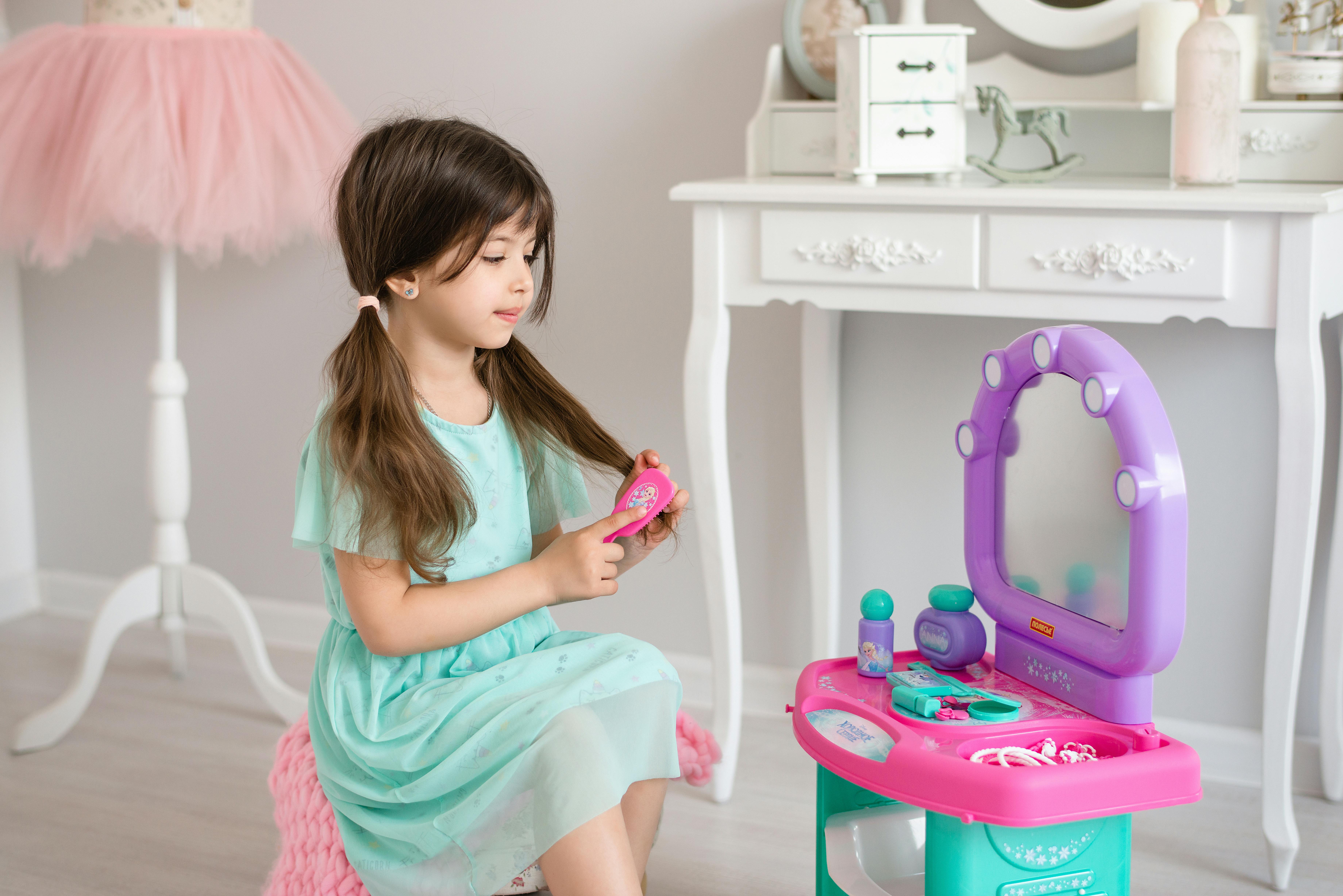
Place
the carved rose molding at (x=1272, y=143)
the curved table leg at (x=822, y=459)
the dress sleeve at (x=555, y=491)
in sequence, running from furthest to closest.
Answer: the curved table leg at (x=822, y=459) < the carved rose molding at (x=1272, y=143) < the dress sleeve at (x=555, y=491)

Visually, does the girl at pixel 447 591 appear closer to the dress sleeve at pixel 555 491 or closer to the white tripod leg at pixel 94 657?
the dress sleeve at pixel 555 491

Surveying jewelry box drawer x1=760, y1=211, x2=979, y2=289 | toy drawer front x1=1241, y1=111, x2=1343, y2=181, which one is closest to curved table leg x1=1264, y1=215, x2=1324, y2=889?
toy drawer front x1=1241, y1=111, x2=1343, y2=181

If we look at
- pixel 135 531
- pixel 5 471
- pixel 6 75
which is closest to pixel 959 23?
pixel 6 75

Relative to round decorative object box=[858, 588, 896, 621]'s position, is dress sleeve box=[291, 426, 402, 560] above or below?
above

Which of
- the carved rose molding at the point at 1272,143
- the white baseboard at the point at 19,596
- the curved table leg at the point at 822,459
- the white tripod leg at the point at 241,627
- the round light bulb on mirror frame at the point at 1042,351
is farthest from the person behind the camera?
the white baseboard at the point at 19,596

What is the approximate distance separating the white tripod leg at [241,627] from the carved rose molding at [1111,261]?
4.09ft

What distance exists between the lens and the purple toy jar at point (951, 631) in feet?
3.80

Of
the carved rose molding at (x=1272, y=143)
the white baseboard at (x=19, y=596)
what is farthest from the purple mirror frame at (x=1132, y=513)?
the white baseboard at (x=19, y=596)

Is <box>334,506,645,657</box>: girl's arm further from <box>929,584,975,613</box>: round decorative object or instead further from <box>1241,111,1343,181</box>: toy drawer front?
<box>1241,111,1343,181</box>: toy drawer front

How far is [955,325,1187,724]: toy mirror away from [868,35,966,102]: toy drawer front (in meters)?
0.51

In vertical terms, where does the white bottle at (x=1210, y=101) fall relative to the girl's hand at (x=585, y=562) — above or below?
above

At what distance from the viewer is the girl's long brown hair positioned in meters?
1.06

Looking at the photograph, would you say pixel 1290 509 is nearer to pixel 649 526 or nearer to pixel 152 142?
pixel 649 526

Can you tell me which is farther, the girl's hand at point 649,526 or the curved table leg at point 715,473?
the curved table leg at point 715,473
